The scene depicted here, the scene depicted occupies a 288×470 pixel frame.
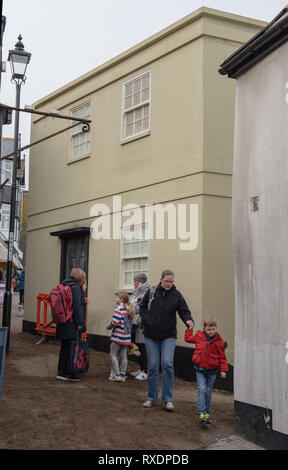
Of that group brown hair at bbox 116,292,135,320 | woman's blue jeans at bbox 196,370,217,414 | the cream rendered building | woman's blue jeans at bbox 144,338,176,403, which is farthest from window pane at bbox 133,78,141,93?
woman's blue jeans at bbox 196,370,217,414

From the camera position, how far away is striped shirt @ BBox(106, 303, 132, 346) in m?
9.25

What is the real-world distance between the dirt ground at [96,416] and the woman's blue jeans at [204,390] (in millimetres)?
230

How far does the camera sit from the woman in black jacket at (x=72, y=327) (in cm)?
909

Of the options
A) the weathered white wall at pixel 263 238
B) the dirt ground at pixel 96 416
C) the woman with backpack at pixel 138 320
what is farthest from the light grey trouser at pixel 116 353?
the weathered white wall at pixel 263 238

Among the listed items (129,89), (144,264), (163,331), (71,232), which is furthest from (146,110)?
(163,331)

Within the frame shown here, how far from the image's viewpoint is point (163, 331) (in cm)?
757

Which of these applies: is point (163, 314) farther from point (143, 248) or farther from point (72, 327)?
point (143, 248)

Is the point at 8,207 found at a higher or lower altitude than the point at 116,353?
higher

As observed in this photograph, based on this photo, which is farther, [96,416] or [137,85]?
[137,85]

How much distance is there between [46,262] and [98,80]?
15.6 ft

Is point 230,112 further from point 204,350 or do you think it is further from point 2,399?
point 2,399

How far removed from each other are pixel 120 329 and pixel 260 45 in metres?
4.89

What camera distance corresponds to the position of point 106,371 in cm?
1025
